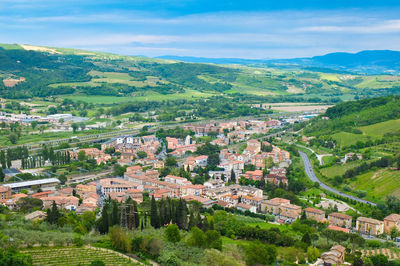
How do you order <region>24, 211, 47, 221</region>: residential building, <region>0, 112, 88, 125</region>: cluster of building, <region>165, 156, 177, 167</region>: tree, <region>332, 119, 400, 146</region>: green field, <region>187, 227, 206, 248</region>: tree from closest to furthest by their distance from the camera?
<region>187, 227, 206, 248</region>: tree → <region>24, 211, 47, 221</region>: residential building → <region>165, 156, 177, 167</region>: tree → <region>332, 119, 400, 146</region>: green field → <region>0, 112, 88, 125</region>: cluster of building

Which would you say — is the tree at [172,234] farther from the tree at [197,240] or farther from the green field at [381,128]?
the green field at [381,128]

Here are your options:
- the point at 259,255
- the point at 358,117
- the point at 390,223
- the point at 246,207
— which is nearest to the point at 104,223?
the point at 259,255

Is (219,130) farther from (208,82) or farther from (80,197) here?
(208,82)

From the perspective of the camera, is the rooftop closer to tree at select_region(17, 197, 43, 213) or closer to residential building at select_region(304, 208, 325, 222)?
tree at select_region(17, 197, 43, 213)

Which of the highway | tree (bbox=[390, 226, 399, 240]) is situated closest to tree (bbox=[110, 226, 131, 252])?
tree (bbox=[390, 226, 399, 240])

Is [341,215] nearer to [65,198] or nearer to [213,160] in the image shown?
[213,160]
